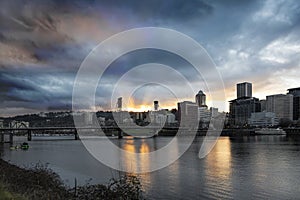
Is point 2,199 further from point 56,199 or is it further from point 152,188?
point 152,188

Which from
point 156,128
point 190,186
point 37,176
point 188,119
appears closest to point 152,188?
point 190,186

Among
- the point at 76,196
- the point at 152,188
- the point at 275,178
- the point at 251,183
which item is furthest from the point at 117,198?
the point at 275,178

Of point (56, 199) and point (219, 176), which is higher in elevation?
point (56, 199)

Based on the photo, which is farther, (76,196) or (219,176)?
(219,176)

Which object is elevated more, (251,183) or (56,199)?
(56,199)

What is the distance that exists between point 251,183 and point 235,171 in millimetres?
9128

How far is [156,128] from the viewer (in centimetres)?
18000

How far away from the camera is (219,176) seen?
3734cm

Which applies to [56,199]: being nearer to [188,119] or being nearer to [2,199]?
[2,199]

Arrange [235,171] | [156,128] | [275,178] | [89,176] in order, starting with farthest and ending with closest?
[156,128]
[235,171]
[89,176]
[275,178]

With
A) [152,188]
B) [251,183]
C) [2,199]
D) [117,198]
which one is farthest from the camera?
[251,183]

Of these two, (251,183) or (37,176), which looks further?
(251,183)

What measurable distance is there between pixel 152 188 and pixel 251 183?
34.7 feet

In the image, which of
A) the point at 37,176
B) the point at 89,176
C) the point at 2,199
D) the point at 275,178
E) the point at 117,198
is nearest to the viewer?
the point at 2,199
